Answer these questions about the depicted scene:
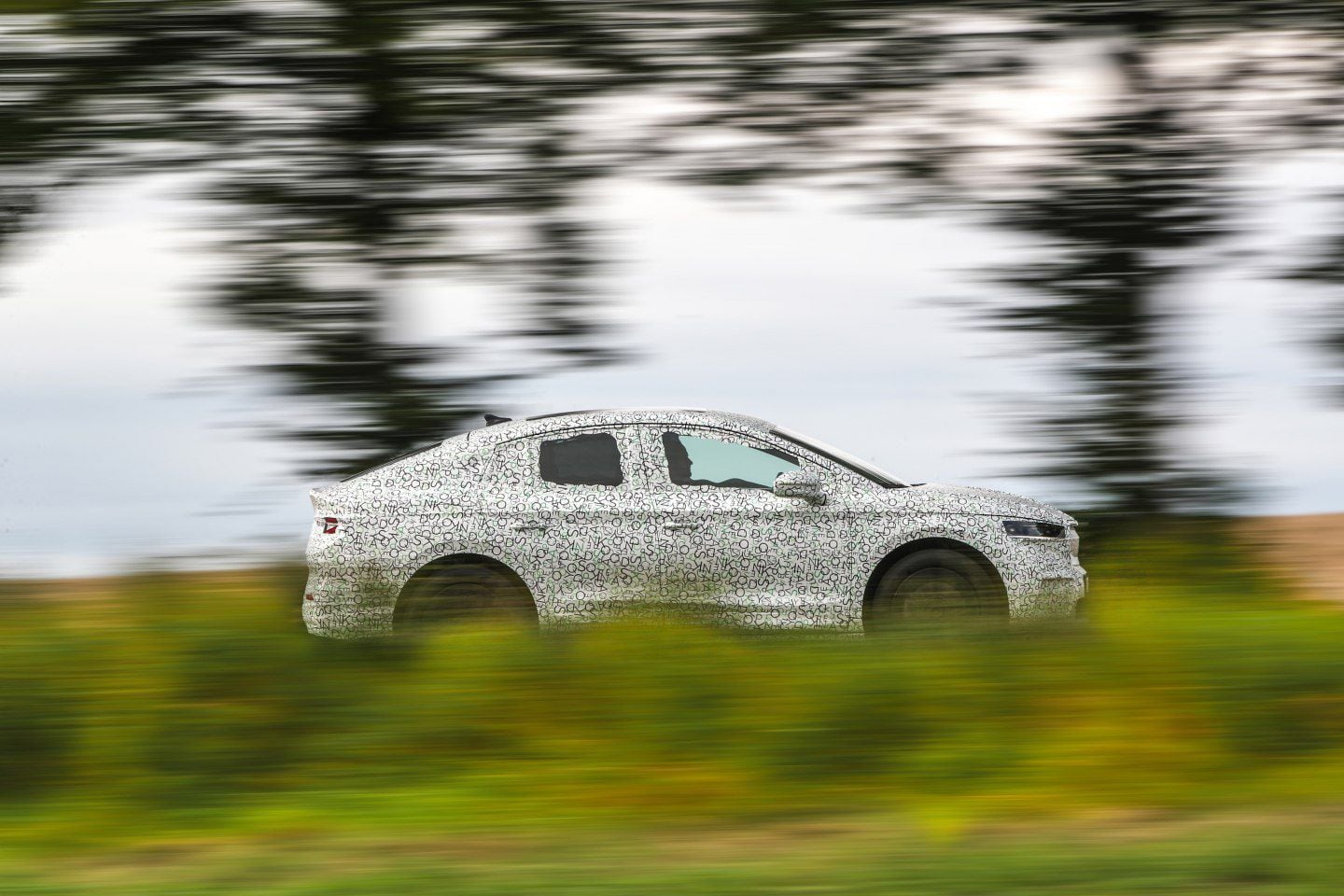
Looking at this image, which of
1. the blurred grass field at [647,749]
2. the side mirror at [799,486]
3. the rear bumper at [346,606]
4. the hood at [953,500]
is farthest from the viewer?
the hood at [953,500]

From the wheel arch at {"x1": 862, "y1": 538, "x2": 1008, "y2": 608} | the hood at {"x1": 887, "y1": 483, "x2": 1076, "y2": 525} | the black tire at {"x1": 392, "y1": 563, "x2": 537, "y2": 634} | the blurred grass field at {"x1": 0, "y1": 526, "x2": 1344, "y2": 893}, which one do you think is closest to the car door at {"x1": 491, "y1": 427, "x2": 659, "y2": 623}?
the black tire at {"x1": 392, "y1": 563, "x2": 537, "y2": 634}

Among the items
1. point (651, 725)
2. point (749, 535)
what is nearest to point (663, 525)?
point (749, 535)

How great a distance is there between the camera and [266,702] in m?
5.64

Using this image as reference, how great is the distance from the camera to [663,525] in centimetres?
894

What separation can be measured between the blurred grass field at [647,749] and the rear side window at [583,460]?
3.19 m

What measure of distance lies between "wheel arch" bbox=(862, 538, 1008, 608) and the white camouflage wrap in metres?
0.03

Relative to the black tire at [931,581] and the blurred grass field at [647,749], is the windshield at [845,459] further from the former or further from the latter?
the blurred grass field at [647,749]

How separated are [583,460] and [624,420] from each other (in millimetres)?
346

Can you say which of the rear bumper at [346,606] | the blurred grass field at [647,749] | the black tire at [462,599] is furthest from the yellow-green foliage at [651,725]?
the black tire at [462,599]

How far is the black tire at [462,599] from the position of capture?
21.7 ft

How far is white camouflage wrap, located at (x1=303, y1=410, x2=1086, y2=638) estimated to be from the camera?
8.54 meters

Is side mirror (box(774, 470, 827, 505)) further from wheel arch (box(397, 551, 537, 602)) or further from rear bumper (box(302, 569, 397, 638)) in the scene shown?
rear bumper (box(302, 569, 397, 638))

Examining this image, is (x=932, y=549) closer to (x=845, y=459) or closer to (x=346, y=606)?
(x=845, y=459)

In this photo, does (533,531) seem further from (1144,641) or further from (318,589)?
(1144,641)
